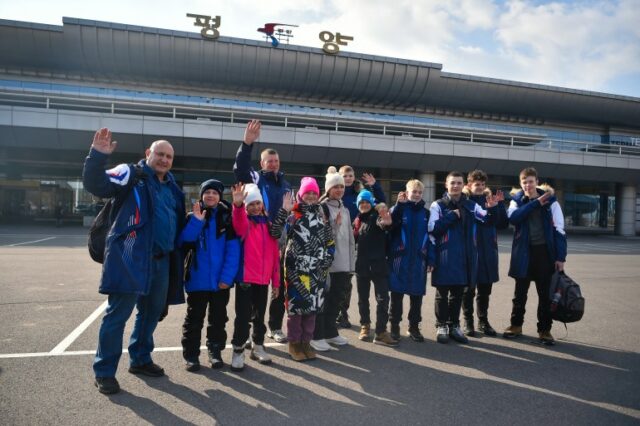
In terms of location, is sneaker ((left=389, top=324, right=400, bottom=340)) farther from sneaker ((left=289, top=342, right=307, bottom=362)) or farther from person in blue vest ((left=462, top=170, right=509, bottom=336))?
sneaker ((left=289, top=342, right=307, bottom=362))

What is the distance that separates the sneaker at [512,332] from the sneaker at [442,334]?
808 millimetres

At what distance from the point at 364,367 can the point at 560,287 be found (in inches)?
102

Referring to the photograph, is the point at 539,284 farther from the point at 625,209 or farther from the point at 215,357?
the point at 625,209

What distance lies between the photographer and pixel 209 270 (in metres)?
4.02

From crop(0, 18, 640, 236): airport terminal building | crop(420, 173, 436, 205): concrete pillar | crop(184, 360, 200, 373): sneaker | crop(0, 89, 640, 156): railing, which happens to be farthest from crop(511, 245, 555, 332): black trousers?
crop(420, 173, 436, 205): concrete pillar

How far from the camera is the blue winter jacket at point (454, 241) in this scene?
502 cm

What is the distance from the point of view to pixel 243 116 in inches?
818

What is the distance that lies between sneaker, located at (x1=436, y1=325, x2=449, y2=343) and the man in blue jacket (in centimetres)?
301

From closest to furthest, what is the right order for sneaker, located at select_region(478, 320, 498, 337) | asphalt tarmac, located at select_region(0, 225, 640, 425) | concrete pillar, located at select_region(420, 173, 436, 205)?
asphalt tarmac, located at select_region(0, 225, 640, 425)
sneaker, located at select_region(478, 320, 498, 337)
concrete pillar, located at select_region(420, 173, 436, 205)

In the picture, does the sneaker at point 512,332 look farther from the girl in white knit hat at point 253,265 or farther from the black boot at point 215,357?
the black boot at point 215,357

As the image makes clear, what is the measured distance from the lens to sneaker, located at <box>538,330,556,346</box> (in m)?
4.93

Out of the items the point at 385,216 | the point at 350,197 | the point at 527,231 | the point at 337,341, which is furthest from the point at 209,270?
the point at 527,231

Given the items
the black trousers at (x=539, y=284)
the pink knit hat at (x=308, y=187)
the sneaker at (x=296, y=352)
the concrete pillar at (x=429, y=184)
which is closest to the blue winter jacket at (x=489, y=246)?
the black trousers at (x=539, y=284)

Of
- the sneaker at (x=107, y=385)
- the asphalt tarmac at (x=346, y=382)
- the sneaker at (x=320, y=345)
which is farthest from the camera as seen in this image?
the sneaker at (x=320, y=345)
